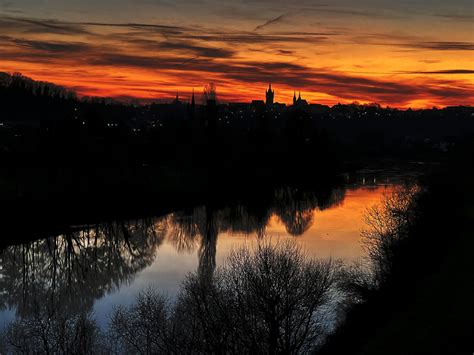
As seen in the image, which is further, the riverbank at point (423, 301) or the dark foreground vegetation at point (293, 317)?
the riverbank at point (423, 301)

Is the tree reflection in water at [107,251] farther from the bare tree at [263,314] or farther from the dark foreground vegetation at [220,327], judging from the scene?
the bare tree at [263,314]

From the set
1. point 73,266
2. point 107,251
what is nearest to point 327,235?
point 107,251

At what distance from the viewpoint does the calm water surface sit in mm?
29463

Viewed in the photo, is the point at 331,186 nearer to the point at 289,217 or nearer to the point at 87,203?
the point at 289,217

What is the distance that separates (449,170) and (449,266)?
30558 millimetres

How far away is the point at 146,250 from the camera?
39469 mm

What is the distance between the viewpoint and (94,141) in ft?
259

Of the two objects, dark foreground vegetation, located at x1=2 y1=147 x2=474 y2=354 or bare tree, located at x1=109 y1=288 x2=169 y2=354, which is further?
bare tree, located at x1=109 y1=288 x2=169 y2=354

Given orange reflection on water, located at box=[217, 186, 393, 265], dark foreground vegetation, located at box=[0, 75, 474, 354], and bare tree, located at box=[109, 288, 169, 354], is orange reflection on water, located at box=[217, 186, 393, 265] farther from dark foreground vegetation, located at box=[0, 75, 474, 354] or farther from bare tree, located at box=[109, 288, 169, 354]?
bare tree, located at box=[109, 288, 169, 354]

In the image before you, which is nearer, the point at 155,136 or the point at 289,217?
the point at 289,217

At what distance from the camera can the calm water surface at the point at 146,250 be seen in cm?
2946

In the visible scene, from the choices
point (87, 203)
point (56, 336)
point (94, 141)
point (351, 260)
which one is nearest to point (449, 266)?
point (351, 260)

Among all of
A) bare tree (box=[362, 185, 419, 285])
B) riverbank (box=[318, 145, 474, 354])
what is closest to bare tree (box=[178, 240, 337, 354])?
riverbank (box=[318, 145, 474, 354])

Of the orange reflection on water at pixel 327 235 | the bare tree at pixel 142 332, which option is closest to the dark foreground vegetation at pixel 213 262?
the bare tree at pixel 142 332
